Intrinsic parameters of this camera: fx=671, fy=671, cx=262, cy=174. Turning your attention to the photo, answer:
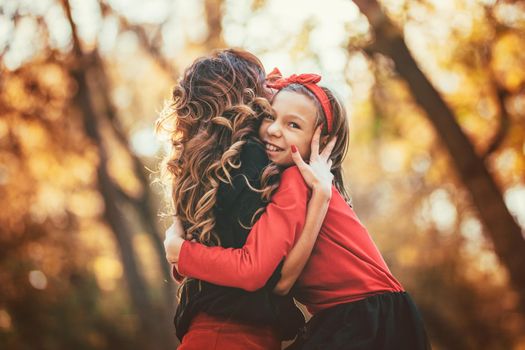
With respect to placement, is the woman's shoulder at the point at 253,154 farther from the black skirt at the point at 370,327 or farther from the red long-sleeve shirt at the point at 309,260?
the black skirt at the point at 370,327

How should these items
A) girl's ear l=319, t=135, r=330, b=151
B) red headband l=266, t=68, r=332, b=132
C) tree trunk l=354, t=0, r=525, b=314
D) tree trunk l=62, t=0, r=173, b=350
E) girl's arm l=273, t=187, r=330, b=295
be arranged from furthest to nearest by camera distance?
tree trunk l=62, t=0, r=173, b=350, tree trunk l=354, t=0, r=525, b=314, girl's ear l=319, t=135, r=330, b=151, red headband l=266, t=68, r=332, b=132, girl's arm l=273, t=187, r=330, b=295

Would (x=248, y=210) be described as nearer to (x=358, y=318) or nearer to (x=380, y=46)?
(x=358, y=318)

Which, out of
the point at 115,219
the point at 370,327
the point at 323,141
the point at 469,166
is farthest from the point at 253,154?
the point at 115,219

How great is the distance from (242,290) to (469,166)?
4.30m

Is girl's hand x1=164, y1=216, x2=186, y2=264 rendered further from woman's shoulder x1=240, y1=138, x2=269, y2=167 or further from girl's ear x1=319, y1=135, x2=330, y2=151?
girl's ear x1=319, y1=135, x2=330, y2=151

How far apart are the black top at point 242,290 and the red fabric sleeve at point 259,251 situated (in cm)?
9

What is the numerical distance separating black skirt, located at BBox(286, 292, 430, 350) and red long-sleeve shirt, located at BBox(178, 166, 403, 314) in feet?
0.14

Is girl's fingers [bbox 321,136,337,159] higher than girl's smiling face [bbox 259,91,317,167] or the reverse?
the reverse

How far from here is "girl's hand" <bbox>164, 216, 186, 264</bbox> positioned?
2797mm

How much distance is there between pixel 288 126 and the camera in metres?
2.87

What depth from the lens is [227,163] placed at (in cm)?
278

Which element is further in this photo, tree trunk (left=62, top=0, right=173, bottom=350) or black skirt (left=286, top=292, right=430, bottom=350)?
tree trunk (left=62, top=0, right=173, bottom=350)

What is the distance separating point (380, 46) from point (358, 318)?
4.31m

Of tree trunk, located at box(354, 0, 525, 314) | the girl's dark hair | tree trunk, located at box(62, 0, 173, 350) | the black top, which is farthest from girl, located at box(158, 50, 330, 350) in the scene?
tree trunk, located at box(62, 0, 173, 350)
